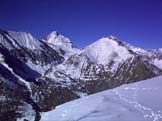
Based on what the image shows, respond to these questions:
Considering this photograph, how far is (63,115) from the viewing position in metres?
10.6

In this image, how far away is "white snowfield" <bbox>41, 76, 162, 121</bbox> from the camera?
977 cm

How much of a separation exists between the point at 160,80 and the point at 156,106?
3.40m

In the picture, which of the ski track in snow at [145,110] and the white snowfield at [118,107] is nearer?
the ski track in snow at [145,110]

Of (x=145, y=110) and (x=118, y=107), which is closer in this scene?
(x=145, y=110)

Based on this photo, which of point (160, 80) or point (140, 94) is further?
point (160, 80)

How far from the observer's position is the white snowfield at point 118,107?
9773 millimetres

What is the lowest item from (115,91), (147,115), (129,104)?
(147,115)

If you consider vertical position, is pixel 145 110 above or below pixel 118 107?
below

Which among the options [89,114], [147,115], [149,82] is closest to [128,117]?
[147,115]

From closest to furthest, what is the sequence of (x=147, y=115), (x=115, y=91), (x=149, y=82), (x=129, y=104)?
(x=147, y=115), (x=129, y=104), (x=115, y=91), (x=149, y=82)

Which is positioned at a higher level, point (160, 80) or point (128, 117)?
point (160, 80)

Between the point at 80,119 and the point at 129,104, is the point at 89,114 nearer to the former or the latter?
the point at 80,119

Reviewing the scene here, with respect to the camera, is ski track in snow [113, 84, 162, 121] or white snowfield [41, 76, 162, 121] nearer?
ski track in snow [113, 84, 162, 121]

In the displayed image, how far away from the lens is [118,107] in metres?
10.3
